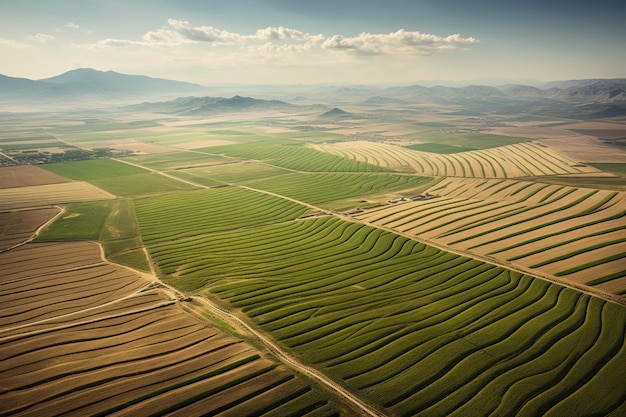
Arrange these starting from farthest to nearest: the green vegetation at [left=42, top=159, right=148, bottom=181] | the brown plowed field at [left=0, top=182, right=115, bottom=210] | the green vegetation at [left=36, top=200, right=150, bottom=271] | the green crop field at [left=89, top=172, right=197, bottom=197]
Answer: the green vegetation at [left=42, top=159, right=148, bottom=181], the green crop field at [left=89, top=172, right=197, bottom=197], the brown plowed field at [left=0, top=182, right=115, bottom=210], the green vegetation at [left=36, top=200, right=150, bottom=271]

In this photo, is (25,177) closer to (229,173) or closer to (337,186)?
(229,173)

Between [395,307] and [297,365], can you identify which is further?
[395,307]

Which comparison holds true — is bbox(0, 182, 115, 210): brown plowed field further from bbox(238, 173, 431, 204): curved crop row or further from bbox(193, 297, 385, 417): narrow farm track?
bbox(193, 297, 385, 417): narrow farm track

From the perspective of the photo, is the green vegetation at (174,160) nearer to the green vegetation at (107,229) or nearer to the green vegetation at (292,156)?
the green vegetation at (292,156)

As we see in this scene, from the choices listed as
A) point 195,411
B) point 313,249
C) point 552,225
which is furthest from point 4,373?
point 552,225

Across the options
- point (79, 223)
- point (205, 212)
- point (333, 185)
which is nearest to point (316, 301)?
point (205, 212)

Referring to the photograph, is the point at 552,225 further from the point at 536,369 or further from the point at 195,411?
the point at 195,411

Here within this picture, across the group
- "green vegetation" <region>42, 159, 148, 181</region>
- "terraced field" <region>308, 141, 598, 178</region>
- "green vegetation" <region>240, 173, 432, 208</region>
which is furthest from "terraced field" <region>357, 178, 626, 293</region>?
"green vegetation" <region>42, 159, 148, 181</region>
